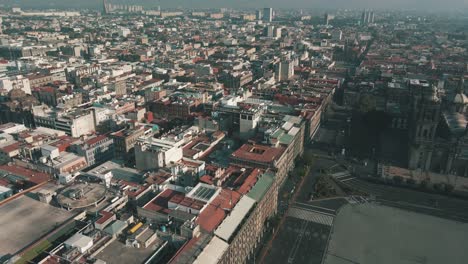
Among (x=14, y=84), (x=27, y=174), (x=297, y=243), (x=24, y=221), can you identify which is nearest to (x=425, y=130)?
(x=297, y=243)

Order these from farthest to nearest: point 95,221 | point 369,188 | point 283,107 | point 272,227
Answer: point 283,107 < point 369,188 < point 272,227 < point 95,221

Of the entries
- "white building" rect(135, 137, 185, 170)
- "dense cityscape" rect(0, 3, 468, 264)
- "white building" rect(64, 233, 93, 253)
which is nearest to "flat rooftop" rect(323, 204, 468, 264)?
"dense cityscape" rect(0, 3, 468, 264)

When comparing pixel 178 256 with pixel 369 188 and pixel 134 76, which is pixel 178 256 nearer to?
pixel 369 188

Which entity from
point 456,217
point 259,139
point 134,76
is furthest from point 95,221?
point 134,76

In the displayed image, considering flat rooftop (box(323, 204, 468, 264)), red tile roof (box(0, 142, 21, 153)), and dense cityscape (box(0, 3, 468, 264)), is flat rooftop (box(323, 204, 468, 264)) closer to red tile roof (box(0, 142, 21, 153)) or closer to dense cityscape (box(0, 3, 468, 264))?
dense cityscape (box(0, 3, 468, 264))

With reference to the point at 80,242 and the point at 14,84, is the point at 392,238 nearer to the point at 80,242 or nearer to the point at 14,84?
the point at 80,242

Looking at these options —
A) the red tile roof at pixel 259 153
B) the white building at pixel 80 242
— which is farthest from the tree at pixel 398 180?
the white building at pixel 80 242

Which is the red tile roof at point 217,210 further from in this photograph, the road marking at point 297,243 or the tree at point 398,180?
the tree at point 398,180
